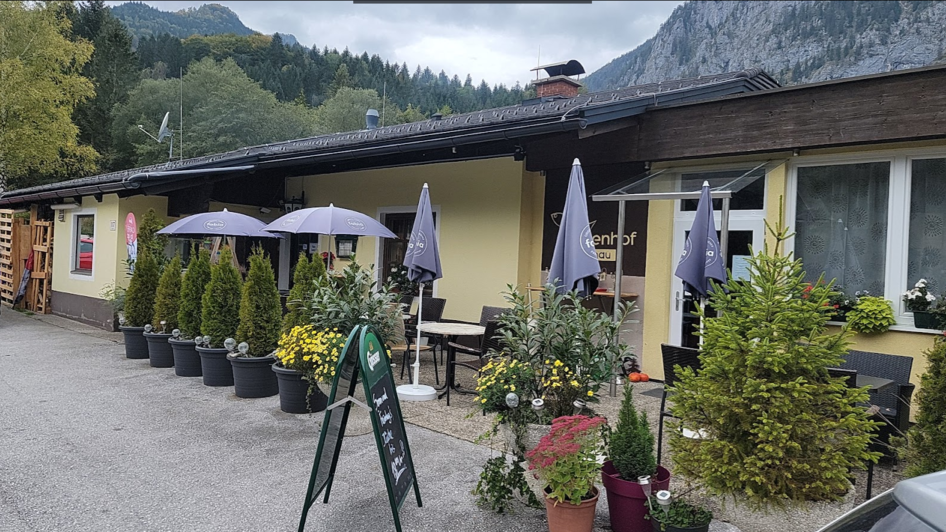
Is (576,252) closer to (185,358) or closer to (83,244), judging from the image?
(185,358)

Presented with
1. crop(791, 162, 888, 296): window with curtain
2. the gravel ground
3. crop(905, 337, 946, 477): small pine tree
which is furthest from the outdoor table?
crop(905, 337, 946, 477): small pine tree

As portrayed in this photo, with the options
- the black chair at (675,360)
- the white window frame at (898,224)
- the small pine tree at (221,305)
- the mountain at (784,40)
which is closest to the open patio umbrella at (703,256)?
the black chair at (675,360)

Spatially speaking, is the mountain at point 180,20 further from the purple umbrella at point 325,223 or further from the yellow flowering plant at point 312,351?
the yellow flowering plant at point 312,351

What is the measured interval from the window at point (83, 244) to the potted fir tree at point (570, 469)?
10766 mm

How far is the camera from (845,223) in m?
5.67

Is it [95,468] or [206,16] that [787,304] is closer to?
[95,468]

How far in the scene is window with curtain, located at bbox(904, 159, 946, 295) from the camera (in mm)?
5137

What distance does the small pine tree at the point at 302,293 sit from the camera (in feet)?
17.5

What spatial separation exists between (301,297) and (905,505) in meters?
5.07

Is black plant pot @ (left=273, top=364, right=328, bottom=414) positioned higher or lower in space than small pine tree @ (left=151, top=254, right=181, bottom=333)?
lower

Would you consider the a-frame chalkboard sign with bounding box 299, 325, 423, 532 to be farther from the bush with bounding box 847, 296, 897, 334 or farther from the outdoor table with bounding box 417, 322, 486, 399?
the bush with bounding box 847, 296, 897, 334

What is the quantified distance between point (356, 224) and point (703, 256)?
3740 mm

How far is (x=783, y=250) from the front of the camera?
230 inches

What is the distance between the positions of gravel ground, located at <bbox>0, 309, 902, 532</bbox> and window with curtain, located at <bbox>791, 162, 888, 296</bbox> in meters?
2.05
